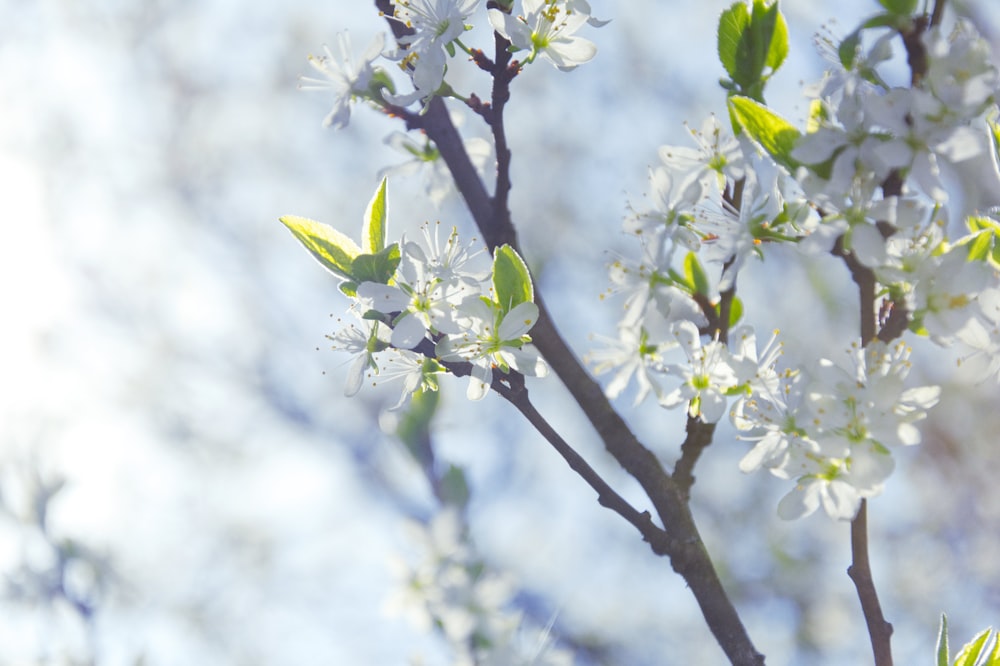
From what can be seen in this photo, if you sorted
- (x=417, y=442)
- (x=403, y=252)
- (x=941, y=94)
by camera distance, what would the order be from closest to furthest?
(x=941, y=94) < (x=403, y=252) < (x=417, y=442)

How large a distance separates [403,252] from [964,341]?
0.34m

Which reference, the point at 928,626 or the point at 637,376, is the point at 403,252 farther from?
the point at 928,626

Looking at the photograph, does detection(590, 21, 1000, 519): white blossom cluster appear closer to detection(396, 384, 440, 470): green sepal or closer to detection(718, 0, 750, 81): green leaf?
detection(718, 0, 750, 81): green leaf

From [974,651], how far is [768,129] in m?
0.36

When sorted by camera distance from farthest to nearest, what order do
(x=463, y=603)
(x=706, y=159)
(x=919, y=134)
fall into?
(x=463, y=603)
(x=706, y=159)
(x=919, y=134)

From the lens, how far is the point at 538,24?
24.5 inches

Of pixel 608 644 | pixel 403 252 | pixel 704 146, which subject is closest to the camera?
pixel 403 252

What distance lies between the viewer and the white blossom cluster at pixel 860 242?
0.46 metres

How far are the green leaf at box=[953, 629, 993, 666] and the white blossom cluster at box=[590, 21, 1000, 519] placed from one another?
0.14 m

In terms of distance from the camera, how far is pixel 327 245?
586 mm

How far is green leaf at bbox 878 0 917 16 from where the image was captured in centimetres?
48

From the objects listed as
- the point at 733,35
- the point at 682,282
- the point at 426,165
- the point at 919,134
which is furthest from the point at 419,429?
the point at 919,134

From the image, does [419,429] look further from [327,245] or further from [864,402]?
[864,402]

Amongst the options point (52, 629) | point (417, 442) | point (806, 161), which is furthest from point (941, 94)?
point (52, 629)
